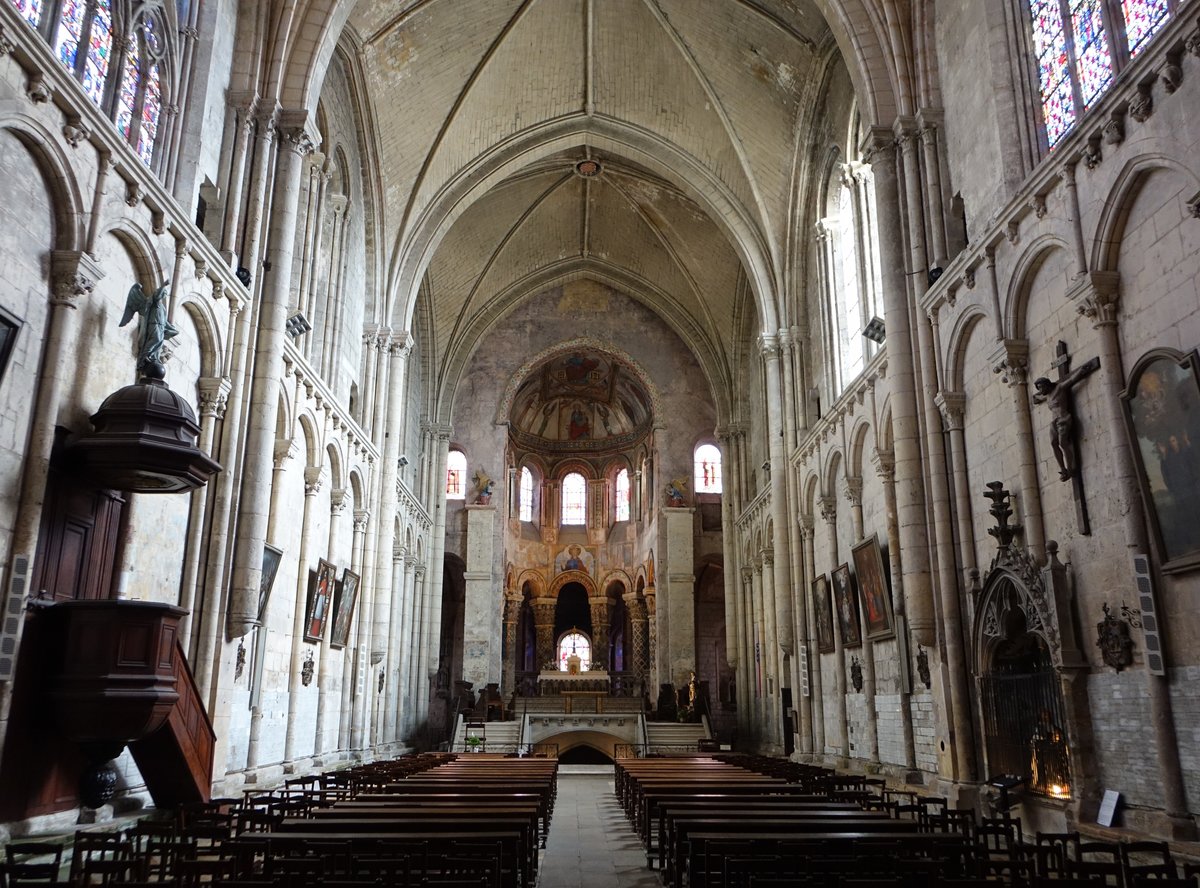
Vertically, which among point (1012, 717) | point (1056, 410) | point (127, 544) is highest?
point (1056, 410)

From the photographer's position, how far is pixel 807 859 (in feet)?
19.7

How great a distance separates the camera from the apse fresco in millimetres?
40219

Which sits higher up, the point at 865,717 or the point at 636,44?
the point at 636,44

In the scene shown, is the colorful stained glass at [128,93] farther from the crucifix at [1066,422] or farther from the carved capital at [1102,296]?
the crucifix at [1066,422]

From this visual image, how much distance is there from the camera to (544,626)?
40719 mm

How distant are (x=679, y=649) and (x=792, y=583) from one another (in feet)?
37.6

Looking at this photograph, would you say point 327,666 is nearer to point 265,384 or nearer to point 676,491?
point 265,384

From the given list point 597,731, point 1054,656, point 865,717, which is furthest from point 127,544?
point 597,731

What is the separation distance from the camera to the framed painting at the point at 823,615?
21094 millimetres

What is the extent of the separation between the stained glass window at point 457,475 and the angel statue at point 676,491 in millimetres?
7823

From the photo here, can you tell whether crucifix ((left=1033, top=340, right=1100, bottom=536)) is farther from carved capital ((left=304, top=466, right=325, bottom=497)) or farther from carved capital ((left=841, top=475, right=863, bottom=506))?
carved capital ((left=304, top=466, right=325, bottom=497))

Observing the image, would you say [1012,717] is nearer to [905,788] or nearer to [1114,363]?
[905,788]

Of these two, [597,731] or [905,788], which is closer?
[905,788]

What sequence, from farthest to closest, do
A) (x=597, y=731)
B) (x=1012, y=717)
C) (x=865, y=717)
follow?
(x=597, y=731) → (x=865, y=717) → (x=1012, y=717)
